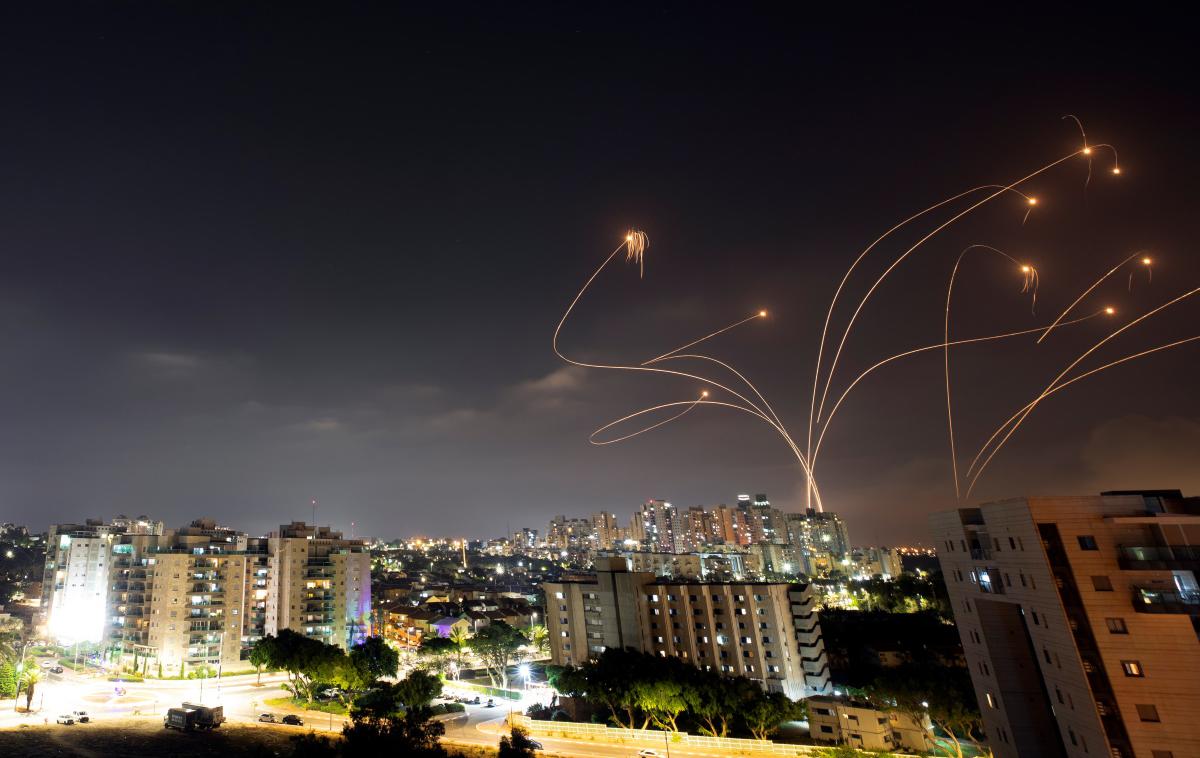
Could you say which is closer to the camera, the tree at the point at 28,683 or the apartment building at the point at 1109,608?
the apartment building at the point at 1109,608

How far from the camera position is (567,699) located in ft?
179

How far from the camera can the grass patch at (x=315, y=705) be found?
166 feet

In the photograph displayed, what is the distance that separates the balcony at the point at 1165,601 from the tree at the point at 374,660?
5394 cm

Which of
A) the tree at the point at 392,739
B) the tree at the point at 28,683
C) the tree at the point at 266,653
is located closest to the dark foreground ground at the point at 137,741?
the tree at the point at 28,683

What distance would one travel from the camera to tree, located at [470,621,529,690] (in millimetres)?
66562

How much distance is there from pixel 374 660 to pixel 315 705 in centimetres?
665

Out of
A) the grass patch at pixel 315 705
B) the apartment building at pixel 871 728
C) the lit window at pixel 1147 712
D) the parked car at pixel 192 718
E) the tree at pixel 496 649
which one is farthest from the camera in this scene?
the tree at pixel 496 649

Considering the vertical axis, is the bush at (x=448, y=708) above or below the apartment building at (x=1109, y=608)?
below

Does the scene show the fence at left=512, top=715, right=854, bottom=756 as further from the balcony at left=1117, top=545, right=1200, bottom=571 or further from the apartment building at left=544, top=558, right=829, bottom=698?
the balcony at left=1117, top=545, right=1200, bottom=571

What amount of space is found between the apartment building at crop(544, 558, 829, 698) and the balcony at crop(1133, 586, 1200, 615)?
35016 mm

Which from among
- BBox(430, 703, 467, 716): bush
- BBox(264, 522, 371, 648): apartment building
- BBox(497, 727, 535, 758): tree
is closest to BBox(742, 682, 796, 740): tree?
BBox(497, 727, 535, 758): tree

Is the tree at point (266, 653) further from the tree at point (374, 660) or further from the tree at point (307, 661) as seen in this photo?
the tree at point (374, 660)

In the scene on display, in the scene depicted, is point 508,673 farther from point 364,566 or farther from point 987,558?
point 987,558

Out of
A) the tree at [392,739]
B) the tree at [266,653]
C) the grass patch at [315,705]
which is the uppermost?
the tree at [266,653]
